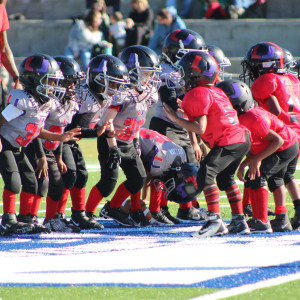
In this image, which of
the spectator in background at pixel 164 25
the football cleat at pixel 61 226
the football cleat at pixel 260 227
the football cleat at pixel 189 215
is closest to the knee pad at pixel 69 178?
the football cleat at pixel 61 226

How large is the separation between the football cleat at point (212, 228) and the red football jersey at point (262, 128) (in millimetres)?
660

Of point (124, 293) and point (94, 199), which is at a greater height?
point (124, 293)

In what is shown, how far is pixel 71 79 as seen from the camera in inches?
255

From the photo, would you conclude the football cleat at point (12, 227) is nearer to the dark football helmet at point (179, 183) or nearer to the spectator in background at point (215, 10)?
the dark football helmet at point (179, 183)

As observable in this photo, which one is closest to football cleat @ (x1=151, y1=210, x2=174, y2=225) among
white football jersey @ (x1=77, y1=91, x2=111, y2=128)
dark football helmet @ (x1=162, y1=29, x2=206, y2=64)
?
white football jersey @ (x1=77, y1=91, x2=111, y2=128)

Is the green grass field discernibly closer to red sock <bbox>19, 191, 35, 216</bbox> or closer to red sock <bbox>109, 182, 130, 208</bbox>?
red sock <bbox>19, 191, 35, 216</bbox>

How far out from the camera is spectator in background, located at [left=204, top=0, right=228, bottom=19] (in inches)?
655

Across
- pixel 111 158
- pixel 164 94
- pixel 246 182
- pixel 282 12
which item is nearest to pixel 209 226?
pixel 246 182

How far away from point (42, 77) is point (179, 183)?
1542mm

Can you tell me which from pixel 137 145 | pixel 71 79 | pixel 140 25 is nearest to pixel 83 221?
pixel 137 145

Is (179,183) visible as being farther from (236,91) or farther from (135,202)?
(236,91)

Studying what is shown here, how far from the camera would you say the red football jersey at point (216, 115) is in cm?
591

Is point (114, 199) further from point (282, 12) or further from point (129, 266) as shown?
point (282, 12)

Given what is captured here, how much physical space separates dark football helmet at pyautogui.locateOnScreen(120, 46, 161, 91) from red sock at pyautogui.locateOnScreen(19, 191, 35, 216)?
1352mm
